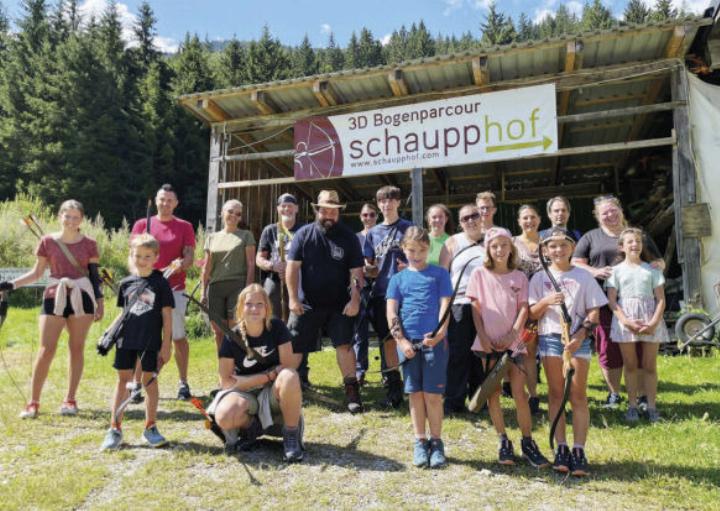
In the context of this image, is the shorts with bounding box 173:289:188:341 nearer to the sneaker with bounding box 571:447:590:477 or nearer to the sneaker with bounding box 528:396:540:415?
the sneaker with bounding box 528:396:540:415

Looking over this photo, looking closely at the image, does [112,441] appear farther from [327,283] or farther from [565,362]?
[565,362]

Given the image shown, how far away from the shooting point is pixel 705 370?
5535 mm

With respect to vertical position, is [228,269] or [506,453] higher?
[228,269]

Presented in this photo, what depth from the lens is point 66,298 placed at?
14.2ft

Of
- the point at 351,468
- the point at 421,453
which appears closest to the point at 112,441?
the point at 351,468

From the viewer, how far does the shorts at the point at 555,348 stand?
10.1 ft

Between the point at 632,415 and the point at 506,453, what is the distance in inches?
55.3

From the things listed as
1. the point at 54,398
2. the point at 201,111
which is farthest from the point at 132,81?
the point at 54,398

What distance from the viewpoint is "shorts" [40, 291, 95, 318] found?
14.2 ft

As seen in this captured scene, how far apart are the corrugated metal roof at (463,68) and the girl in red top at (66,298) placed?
14.3 ft

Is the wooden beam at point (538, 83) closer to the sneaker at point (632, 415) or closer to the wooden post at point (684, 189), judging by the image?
the wooden post at point (684, 189)

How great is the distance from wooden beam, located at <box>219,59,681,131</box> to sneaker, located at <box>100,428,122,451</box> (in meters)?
6.25

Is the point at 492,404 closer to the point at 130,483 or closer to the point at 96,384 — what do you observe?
the point at 130,483

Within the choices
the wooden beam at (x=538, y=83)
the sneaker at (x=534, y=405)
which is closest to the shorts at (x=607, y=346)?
the sneaker at (x=534, y=405)
